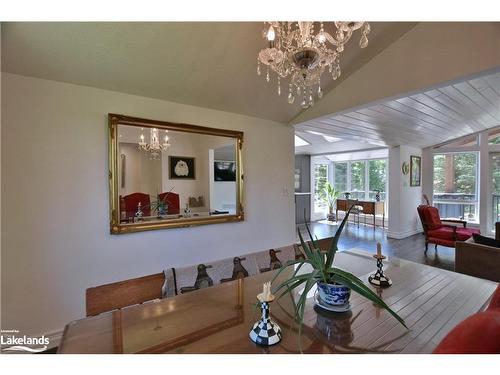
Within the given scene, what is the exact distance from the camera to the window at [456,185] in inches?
205

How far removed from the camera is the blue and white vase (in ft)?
3.16

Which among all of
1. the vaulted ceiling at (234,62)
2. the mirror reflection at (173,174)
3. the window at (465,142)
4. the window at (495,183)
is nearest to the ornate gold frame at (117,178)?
the mirror reflection at (173,174)

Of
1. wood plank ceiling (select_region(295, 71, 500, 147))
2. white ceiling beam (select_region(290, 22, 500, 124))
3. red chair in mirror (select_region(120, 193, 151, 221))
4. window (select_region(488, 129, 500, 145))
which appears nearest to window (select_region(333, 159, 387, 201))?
wood plank ceiling (select_region(295, 71, 500, 147))

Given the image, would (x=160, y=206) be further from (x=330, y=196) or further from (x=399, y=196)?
(x=330, y=196)

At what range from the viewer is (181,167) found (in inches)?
93.4

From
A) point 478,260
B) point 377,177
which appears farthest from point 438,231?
point 377,177

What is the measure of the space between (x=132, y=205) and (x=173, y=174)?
1.60ft

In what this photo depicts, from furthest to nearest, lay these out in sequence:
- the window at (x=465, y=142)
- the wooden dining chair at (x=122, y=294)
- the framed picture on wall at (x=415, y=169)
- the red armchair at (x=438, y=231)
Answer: the framed picture on wall at (x=415, y=169), the window at (x=465, y=142), the red armchair at (x=438, y=231), the wooden dining chair at (x=122, y=294)

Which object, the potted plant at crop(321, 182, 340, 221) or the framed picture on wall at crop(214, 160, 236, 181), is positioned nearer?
the framed picture on wall at crop(214, 160, 236, 181)

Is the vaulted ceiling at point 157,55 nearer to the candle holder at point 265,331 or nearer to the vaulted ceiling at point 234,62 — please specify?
the vaulted ceiling at point 234,62

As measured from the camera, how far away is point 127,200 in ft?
6.64

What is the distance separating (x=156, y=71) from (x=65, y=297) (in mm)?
1887

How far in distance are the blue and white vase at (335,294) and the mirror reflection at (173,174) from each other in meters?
1.66

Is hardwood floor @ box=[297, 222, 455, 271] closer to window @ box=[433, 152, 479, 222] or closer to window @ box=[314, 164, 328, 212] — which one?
window @ box=[433, 152, 479, 222]
